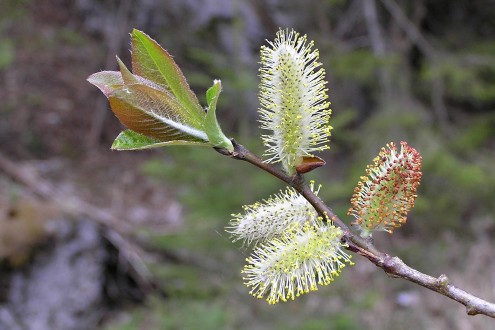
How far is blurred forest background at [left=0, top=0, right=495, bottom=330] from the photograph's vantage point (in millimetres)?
3215

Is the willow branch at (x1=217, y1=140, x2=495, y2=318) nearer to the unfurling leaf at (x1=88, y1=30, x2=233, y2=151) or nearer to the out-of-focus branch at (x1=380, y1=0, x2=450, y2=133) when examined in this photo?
the unfurling leaf at (x1=88, y1=30, x2=233, y2=151)

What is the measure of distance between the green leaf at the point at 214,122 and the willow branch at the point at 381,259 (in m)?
0.01

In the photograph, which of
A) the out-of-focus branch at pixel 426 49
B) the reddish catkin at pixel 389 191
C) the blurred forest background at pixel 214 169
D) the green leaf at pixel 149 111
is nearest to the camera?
the green leaf at pixel 149 111

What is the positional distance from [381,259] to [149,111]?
0.37m

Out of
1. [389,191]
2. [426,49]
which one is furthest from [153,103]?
[426,49]

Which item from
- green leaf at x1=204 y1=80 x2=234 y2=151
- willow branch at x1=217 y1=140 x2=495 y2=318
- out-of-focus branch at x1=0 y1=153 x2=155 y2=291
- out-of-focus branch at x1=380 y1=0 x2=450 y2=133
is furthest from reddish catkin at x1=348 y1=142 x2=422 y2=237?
out-of-focus branch at x1=380 y1=0 x2=450 y2=133

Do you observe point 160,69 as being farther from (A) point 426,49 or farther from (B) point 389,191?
(A) point 426,49

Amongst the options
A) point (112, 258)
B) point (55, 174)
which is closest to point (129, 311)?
point (112, 258)

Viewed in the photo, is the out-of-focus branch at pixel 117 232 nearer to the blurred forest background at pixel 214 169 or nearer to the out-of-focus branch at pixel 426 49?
the blurred forest background at pixel 214 169

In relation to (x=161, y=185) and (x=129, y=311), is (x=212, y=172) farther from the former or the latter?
(x=161, y=185)

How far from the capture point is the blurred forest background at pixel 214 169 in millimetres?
3215

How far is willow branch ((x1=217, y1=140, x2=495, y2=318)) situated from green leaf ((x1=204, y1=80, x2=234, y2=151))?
1 centimetres

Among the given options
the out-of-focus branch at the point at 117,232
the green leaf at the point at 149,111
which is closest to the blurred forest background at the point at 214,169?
the out-of-focus branch at the point at 117,232

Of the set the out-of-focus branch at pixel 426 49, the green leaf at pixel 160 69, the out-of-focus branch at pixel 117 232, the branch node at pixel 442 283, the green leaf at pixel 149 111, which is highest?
the out-of-focus branch at pixel 426 49
